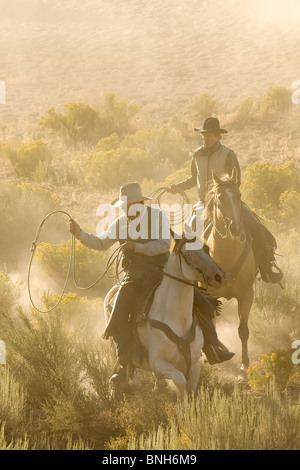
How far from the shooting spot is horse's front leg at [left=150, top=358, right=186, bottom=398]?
748 cm

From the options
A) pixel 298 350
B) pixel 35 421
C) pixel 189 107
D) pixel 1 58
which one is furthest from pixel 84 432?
pixel 1 58

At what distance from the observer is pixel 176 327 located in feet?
24.9

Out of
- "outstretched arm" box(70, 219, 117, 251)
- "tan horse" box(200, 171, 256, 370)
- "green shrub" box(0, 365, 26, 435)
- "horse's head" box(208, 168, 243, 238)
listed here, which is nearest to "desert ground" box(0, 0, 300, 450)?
"green shrub" box(0, 365, 26, 435)

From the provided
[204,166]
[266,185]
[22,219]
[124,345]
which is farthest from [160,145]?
[124,345]

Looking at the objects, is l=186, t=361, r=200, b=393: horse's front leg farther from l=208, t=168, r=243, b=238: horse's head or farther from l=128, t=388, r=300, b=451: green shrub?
l=208, t=168, r=243, b=238: horse's head

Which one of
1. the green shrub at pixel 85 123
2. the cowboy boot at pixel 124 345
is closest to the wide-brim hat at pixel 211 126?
the cowboy boot at pixel 124 345

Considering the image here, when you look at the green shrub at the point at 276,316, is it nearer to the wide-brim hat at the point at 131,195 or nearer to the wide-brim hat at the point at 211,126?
the wide-brim hat at the point at 211,126

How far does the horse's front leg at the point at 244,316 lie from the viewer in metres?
10.0

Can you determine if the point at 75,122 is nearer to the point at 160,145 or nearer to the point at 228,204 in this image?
the point at 160,145

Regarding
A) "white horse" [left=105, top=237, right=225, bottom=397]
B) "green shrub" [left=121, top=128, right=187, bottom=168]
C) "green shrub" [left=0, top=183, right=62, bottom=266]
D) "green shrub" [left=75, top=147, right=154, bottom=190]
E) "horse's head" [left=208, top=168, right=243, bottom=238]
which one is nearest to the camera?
"white horse" [left=105, top=237, right=225, bottom=397]

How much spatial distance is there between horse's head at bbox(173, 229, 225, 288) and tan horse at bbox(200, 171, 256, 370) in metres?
1.74

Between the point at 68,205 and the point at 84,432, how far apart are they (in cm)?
1201

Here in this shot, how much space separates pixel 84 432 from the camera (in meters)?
7.95
